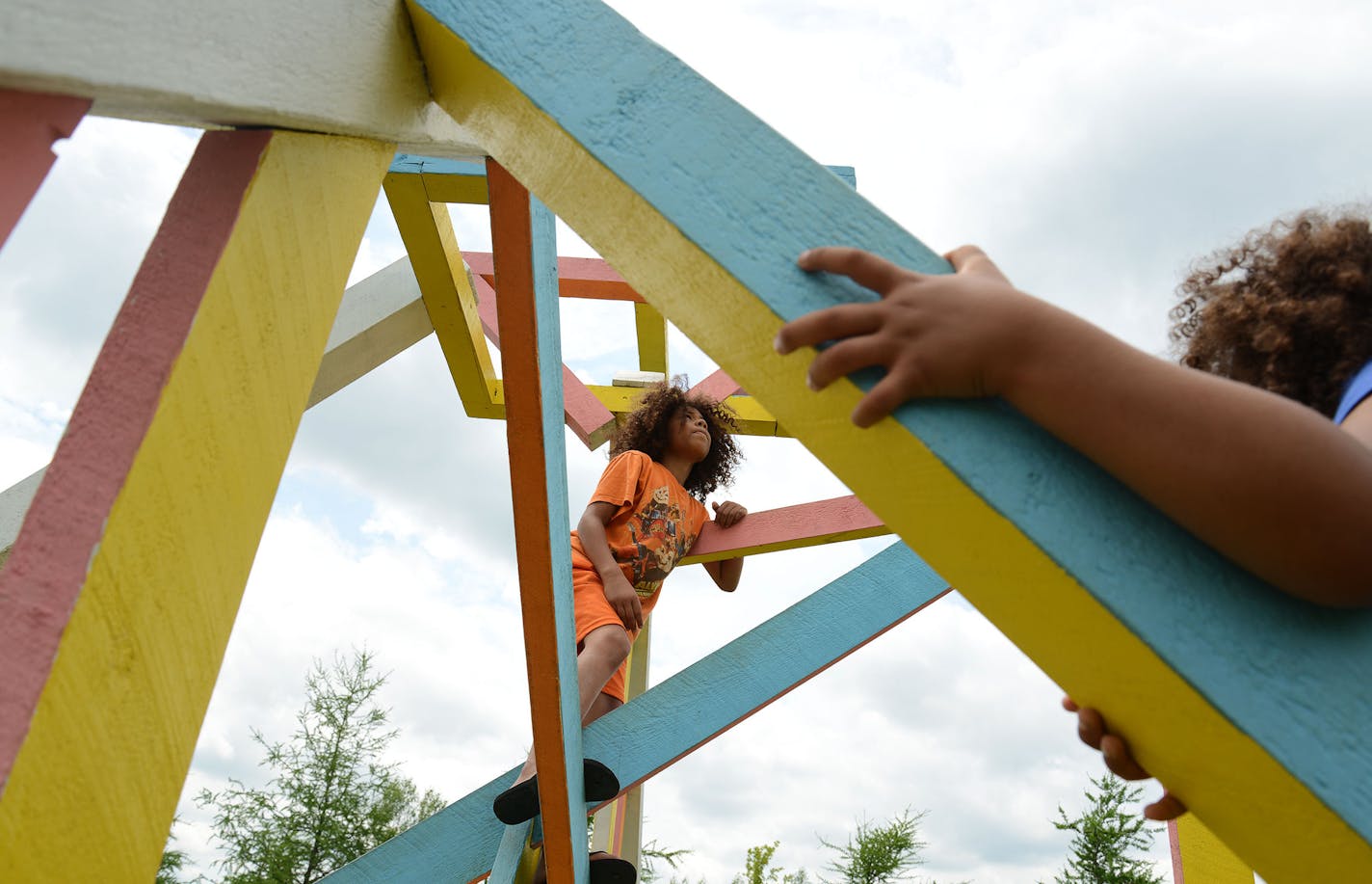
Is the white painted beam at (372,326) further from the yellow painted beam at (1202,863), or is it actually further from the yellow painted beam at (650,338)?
the yellow painted beam at (1202,863)

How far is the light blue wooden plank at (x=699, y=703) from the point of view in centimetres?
244

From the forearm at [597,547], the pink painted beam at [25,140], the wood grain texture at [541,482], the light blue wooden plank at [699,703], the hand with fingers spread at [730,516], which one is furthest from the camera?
the hand with fingers spread at [730,516]

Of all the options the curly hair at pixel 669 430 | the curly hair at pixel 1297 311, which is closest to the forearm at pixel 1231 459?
the curly hair at pixel 1297 311

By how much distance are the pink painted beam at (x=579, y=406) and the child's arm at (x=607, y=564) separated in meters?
1.00

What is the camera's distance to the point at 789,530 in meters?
3.69

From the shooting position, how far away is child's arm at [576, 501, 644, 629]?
3053mm

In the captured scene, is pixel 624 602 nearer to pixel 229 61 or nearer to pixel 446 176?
pixel 446 176

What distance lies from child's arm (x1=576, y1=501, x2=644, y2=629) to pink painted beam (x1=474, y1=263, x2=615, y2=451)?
1.00 meters

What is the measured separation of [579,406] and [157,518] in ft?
12.4

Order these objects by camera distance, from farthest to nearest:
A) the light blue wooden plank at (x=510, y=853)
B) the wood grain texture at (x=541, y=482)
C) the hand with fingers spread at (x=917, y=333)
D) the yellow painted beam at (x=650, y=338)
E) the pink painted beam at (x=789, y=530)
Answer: the yellow painted beam at (x=650, y=338)
the pink painted beam at (x=789, y=530)
the light blue wooden plank at (x=510, y=853)
the wood grain texture at (x=541, y=482)
the hand with fingers spread at (x=917, y=333)

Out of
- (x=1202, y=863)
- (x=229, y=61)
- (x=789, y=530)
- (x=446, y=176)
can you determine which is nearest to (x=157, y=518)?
(x=229, y=61)

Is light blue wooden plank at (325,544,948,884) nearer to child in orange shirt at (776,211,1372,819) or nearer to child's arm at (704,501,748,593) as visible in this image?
child's arm at (704,501,748,593)

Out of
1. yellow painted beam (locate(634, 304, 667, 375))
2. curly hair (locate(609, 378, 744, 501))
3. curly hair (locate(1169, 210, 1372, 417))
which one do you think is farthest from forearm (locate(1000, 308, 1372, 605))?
yellow painted beam (locate(634, 304, 667, 375))

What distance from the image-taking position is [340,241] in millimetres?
962
